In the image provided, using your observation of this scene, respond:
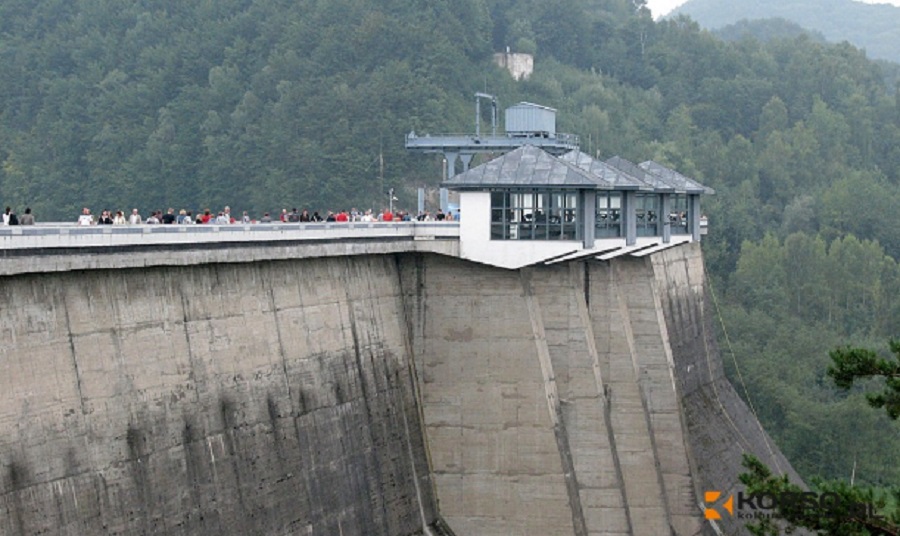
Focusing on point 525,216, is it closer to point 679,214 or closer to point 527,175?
point 527,175

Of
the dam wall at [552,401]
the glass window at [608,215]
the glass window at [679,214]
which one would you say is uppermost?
the glass window at [608,215]

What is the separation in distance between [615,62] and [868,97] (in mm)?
30686

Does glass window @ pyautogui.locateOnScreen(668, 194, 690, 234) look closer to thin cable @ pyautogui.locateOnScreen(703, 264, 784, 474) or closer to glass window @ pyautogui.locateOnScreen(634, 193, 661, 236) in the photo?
glass window @ pyautogui.locateOnScreen(634, 193, 661, 236)

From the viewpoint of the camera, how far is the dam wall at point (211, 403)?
3034cm

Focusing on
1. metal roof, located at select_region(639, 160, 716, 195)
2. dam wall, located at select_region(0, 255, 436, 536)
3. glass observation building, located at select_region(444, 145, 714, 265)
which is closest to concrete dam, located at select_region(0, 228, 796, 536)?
dam wall, located at select_region(0, 255, 436, 536)

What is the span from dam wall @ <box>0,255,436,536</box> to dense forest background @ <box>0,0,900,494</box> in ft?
165

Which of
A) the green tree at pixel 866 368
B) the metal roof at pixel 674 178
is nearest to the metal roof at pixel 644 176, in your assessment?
the metal roof at pixel 674 178

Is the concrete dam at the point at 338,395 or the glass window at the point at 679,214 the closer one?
the concrete dam at the point at 338,395

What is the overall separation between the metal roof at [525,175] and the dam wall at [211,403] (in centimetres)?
348

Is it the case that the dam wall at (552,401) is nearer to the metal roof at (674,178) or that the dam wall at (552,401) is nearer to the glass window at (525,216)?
the glass window at (525,216)

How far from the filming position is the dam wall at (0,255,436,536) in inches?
1195

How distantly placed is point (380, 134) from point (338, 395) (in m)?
83.6

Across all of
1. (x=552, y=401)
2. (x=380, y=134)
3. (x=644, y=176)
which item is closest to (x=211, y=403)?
(x=552, y=401)

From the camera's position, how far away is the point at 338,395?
41.0 meters
